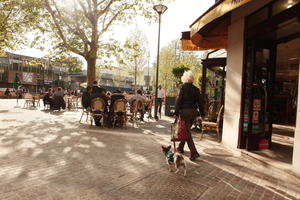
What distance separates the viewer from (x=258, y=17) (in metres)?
5.50

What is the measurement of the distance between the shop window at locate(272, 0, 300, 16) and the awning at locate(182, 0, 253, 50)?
101cm

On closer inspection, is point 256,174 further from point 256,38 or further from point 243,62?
point 256,38

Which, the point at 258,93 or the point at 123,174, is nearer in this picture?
the point at 123,174

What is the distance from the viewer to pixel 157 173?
3.95 m

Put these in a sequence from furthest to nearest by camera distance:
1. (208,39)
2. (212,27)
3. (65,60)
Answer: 1. (65,60)
2. (208,39)
3. (212,27)

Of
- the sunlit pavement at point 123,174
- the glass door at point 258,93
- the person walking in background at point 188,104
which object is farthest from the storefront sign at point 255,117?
the person walking in background at point 188,104

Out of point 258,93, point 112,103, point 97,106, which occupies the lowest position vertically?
point 97,106

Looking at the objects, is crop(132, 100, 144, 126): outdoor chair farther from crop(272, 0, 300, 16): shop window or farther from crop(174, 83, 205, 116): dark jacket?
crop(272, 0, 300, 16): shop window

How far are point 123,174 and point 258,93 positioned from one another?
4178mm

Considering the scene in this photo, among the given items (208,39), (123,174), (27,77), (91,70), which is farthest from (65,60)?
(27,77)

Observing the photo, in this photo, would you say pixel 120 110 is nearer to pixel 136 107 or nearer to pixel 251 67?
pixel 136 107

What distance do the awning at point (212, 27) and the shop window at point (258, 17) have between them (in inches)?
24.6

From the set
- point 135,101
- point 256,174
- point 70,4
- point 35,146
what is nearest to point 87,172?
point 35,146

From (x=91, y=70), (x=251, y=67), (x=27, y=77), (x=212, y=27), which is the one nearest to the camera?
(x=251, y=67)
